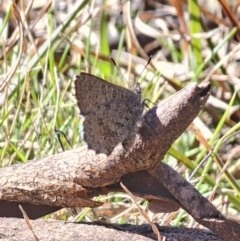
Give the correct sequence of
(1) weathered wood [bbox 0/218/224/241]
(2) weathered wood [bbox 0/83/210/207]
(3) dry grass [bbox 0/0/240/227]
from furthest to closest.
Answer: (3) dry grass [bbox 0/0/240/227], (1) weathered wood [bbox 0/218/224/241], (2) weathered wood [bbox 0/83/210/207]

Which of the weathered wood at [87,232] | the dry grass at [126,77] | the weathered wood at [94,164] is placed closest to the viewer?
the weathered wood at [94,164]

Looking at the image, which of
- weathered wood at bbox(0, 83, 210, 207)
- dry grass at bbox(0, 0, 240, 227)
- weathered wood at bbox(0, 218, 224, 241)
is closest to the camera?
weathered wood at bbox(0, 83, 210, 207)

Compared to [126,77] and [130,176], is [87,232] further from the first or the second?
[126,77]

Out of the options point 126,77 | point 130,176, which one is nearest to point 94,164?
point 130,176

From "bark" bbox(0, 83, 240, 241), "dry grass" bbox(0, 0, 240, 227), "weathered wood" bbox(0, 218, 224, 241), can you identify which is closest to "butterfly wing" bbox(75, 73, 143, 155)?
"bark" bbox(0, 83, 240, 241)

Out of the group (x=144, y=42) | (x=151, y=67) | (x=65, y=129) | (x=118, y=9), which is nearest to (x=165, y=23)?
(x=144, y=42)

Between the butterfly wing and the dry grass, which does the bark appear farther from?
the dry grass

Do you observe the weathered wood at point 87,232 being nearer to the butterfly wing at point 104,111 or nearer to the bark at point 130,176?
the bark at point 130,176

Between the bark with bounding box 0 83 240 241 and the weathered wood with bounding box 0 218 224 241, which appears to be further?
the weathered wood with bounding box 0 218 224 241

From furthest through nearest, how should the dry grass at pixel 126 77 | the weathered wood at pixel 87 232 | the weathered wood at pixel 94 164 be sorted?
the dry grass at pixel 126 77, the weathered wood at pixel 87 232, the weathered wood at pixel 94 164

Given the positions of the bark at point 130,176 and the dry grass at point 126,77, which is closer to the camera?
the bark at point 130,176

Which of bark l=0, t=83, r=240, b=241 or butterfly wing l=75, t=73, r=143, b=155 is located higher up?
butterfly wing l=75, t=73, r=143, b=155

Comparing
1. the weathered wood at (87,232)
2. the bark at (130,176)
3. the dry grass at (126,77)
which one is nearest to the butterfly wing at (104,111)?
the bark at (130,176)
